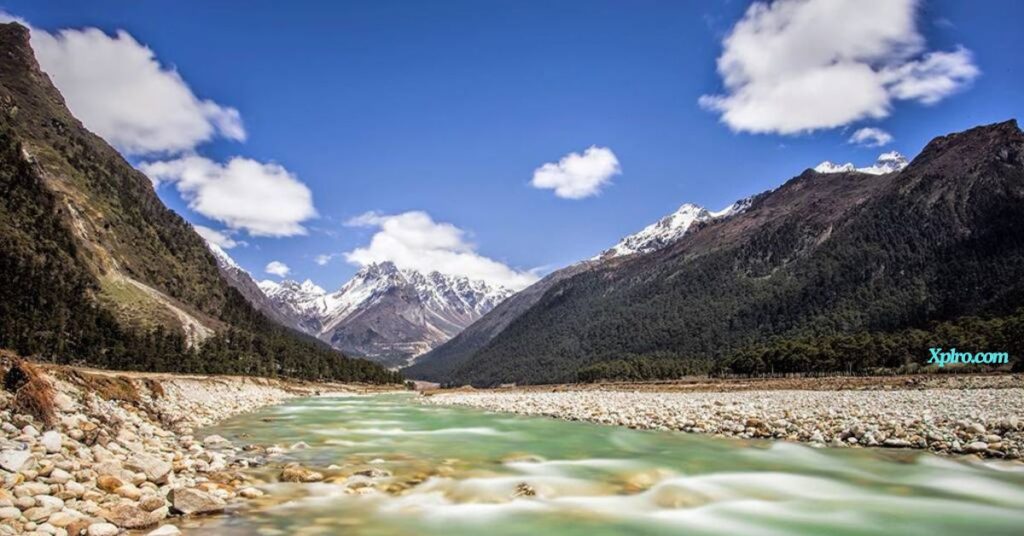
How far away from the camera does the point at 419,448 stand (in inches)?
1053

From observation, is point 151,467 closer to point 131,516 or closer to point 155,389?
point 131,516

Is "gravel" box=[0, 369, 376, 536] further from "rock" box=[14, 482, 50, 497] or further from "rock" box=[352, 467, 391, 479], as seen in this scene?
"rock" box=[352, 467, 391, 479]

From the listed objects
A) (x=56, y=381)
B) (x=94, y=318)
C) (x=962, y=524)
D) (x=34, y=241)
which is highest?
(x=34, y=241)

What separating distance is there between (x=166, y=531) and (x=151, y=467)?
15.4 feet

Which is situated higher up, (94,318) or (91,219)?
(91,219)

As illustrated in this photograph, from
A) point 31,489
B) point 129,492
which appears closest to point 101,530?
point 31,489

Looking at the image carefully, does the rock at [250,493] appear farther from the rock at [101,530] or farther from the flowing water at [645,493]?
the rock at [101,530]

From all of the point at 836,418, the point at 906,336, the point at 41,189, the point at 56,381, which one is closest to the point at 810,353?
the point at 906,336

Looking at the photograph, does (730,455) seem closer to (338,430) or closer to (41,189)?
(338,430)

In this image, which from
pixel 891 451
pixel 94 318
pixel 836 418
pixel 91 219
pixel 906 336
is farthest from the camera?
pixel 91 219

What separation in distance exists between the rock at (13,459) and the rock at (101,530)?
322cm

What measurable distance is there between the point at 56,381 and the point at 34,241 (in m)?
124

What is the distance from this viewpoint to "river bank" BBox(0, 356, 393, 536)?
36.4ft

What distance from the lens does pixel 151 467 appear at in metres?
15.0
